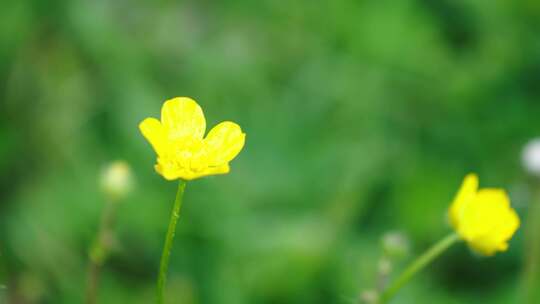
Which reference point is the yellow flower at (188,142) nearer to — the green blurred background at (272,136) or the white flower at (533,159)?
the green blurred background at (272,136)

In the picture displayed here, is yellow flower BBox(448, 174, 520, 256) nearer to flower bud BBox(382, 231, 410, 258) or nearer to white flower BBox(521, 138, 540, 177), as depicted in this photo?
flower bud BBox(382, 231, 410, 258)

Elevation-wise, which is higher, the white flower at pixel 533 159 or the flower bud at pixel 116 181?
the white flower at pixel 533 159

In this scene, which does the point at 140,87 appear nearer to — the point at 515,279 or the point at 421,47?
the point at 421,47

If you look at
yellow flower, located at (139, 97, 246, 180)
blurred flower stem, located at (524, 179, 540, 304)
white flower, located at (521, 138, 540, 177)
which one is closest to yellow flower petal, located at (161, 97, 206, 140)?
yellow flower, located at (139, 97, 246, 180)

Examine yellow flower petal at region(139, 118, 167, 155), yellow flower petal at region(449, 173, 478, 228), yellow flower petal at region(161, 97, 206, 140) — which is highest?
yellow flower petal at region(161, 97, 206, 140)

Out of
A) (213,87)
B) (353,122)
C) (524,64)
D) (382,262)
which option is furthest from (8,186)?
(524,64)

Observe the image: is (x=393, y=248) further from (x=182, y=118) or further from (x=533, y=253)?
(x=533, y=253)

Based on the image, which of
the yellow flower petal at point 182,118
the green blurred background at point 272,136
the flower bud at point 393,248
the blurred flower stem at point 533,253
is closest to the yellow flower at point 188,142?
the yellow flower petal at point 182,118
